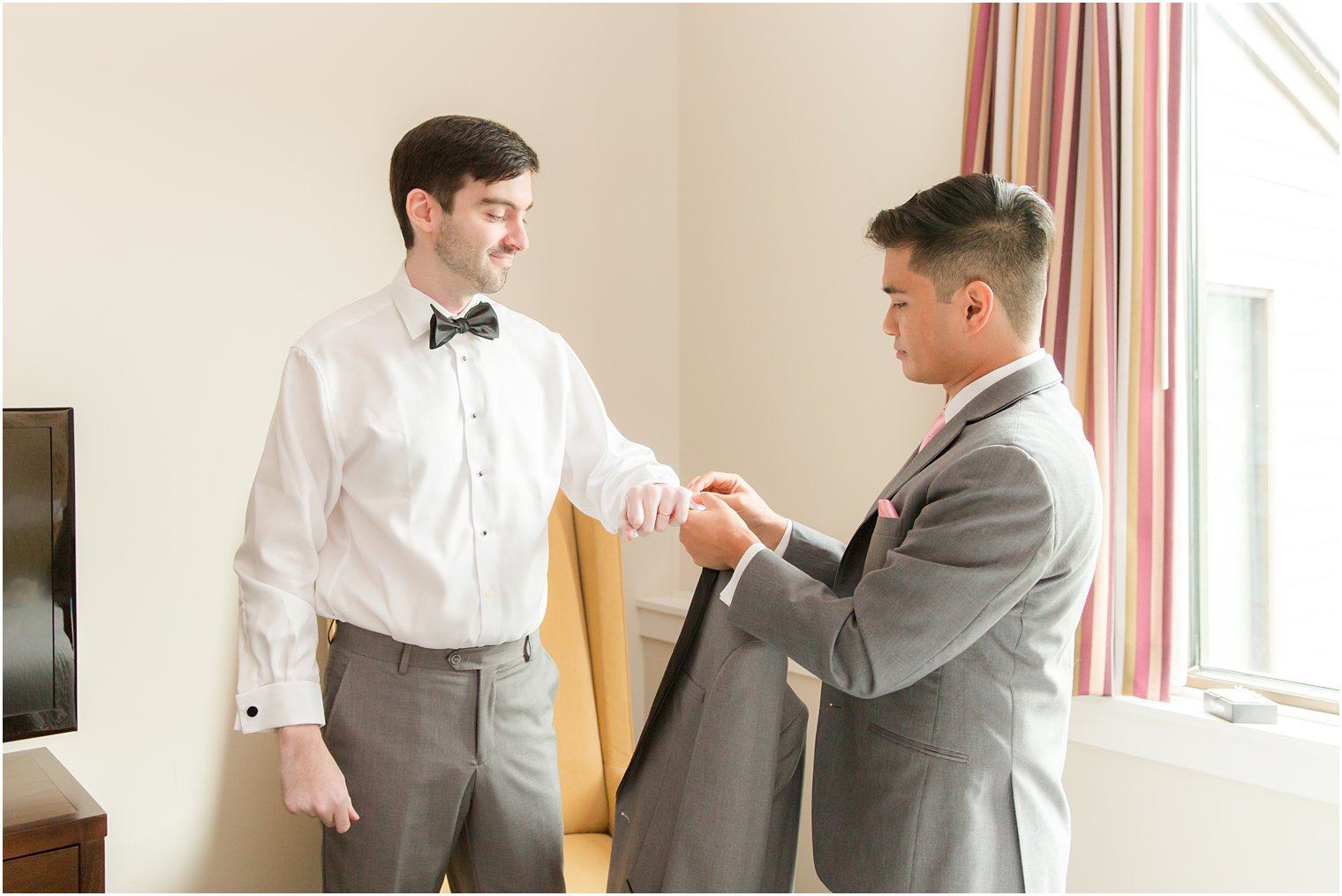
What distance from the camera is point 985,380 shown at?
5.01 feet

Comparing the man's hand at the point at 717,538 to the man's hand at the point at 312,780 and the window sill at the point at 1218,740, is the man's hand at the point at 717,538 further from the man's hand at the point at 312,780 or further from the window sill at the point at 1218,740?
the window sill at the point at 1218,740

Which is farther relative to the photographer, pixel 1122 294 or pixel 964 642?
pixel 1122 294

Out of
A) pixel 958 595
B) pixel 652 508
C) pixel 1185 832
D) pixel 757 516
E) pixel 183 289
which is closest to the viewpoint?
pixel 958 595

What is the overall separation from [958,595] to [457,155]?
1.08 metres

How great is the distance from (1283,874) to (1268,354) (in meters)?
1.09

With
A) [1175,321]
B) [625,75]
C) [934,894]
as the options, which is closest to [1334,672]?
[1175,321]

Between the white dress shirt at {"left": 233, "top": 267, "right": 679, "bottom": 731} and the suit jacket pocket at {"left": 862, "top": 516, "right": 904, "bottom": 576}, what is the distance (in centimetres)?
60

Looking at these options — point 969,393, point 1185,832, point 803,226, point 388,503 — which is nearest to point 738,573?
point 969,393

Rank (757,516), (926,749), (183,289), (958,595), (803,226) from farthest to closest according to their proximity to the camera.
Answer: (803,226)
(183,289)
(757,516)
(926,749)
(958,595)

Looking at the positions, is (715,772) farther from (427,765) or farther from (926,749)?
Result: (427,765)

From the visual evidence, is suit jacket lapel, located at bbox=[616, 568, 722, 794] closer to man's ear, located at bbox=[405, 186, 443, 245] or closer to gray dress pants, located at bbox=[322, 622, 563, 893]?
gray dress pants, located at bbox=[322, 622, 563, 893]

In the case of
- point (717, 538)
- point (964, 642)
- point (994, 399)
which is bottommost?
point (964, 642)

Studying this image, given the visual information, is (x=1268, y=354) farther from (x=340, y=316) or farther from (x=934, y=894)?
(x=340, y=316)

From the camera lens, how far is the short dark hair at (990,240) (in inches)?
59.4
